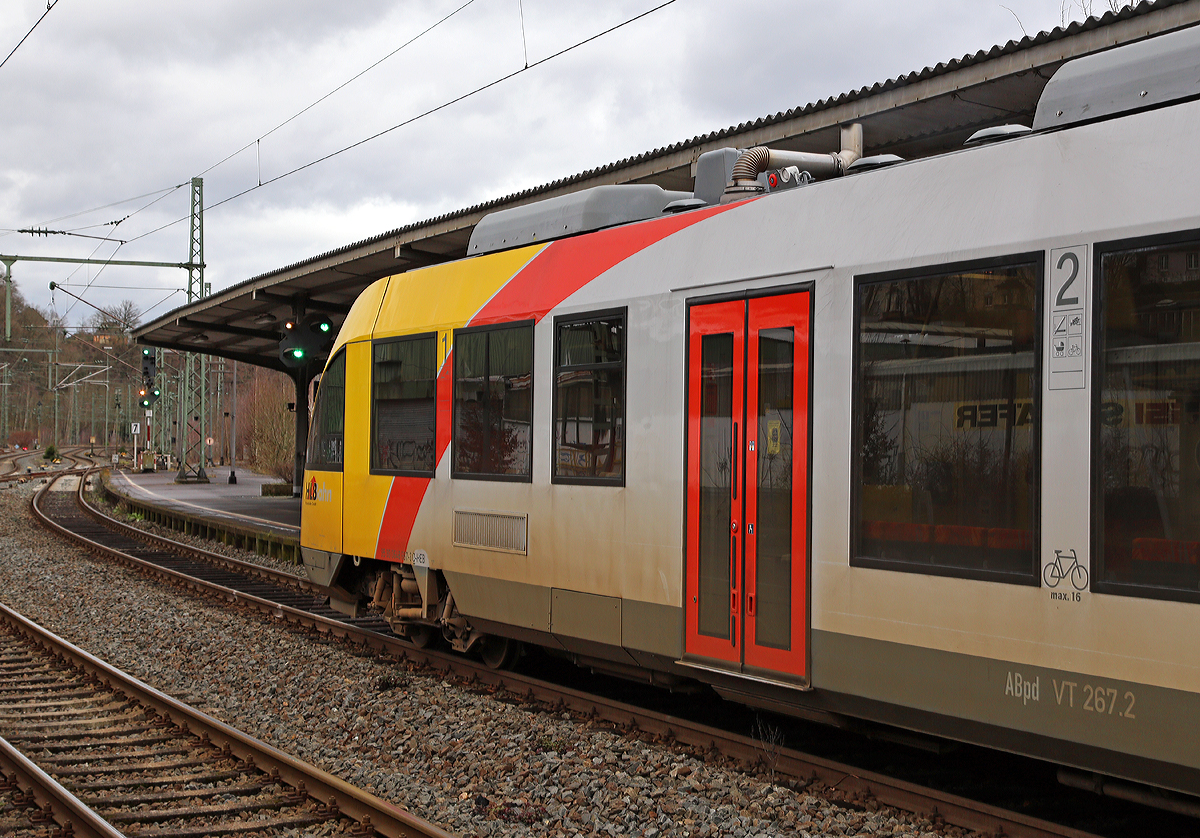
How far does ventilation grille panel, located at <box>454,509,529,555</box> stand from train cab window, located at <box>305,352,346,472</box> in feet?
6.86

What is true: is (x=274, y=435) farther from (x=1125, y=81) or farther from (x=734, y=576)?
(x=1125, y=81)

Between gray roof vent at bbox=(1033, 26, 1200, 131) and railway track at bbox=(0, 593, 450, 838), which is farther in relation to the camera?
railway track at bbox=(0, 593, 450, 838)

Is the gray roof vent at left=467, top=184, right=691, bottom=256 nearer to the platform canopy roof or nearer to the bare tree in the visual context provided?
the platform canopy roof

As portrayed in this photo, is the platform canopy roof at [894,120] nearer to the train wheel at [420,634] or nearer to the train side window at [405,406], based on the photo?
the train side window at [405,406]

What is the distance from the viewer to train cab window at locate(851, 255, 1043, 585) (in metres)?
4.77

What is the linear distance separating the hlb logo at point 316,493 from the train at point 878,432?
207 centimetres

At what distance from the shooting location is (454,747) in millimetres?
6789

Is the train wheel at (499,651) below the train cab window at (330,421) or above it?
below

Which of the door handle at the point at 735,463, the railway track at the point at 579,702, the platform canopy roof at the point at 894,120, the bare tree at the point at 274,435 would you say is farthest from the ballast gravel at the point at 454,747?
the bare tree at the point at 274,435

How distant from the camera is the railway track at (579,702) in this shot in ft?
16.7

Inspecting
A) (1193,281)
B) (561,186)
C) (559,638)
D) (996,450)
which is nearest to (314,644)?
(559,638)

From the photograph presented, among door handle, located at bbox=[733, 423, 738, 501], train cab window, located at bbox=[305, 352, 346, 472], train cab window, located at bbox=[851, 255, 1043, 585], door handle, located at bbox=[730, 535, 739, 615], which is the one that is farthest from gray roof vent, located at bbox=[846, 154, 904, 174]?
train cab window, located at bbox=[305, 352, 346, 472]

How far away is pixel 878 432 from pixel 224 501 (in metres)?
27.0

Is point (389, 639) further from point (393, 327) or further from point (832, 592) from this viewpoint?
point (832, 592)
